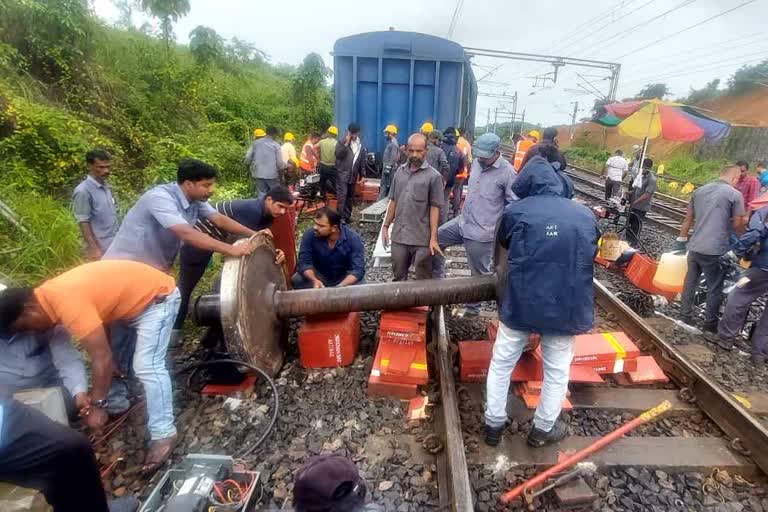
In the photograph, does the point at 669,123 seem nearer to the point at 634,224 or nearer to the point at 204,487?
the point at 634,224

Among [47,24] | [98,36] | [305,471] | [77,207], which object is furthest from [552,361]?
[98,36]

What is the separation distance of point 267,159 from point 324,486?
762cm

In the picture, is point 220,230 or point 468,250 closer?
point 220,230

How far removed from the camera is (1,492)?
5.97 ft

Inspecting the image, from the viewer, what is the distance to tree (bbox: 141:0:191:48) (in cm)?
1353

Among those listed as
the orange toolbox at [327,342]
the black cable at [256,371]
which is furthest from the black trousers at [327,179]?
the black cable at [256,371]

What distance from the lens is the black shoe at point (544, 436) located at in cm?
290

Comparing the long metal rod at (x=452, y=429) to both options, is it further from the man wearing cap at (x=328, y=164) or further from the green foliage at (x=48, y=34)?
the green foliage at (x=48, y=34)

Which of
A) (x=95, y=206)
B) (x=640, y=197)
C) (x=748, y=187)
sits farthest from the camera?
(x=640, y=197)

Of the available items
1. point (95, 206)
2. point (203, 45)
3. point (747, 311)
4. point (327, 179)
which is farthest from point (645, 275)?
point (203, 45)

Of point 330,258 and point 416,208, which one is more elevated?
point 416,208

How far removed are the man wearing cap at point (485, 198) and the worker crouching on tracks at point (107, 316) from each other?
2907mm

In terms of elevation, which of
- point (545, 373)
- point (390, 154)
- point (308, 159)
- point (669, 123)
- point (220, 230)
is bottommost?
point (545, 373)

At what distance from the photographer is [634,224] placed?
813cm
